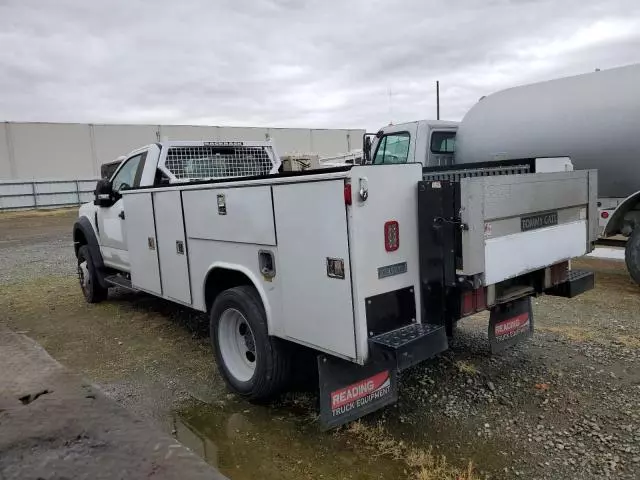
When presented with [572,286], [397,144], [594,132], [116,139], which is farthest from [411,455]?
[116,139]

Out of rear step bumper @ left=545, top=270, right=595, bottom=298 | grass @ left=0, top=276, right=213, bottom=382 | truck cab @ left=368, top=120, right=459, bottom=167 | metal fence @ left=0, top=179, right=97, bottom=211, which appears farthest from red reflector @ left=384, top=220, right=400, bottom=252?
metal fence @ left=0, top=179, right=97, bottom=211

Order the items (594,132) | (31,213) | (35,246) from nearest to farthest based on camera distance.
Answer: (594,132) < (35,246) < (31,213)

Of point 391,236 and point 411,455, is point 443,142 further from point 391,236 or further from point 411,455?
point 411,455

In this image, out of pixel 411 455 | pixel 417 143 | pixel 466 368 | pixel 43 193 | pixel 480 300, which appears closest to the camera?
pixel 411 455

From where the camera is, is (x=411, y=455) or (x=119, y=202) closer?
(x=411, y=455)

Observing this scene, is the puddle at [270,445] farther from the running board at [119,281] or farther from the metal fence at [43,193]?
the metal fence at [43,193]

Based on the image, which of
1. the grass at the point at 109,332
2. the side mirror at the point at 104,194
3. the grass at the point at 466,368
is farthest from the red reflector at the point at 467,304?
the side mirror at the point at 104,194

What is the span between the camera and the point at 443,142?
9.93 meters

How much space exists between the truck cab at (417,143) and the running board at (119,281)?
15.9ft

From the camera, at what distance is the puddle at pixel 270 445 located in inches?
128

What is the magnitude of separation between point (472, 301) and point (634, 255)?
518 centimetres

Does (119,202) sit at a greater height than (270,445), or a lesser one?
greater

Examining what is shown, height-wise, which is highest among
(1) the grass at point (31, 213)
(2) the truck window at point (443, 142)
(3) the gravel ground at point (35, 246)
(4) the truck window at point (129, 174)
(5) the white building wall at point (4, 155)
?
(5) the white building wall at point (4, 155)

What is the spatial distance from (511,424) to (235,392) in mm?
2135
